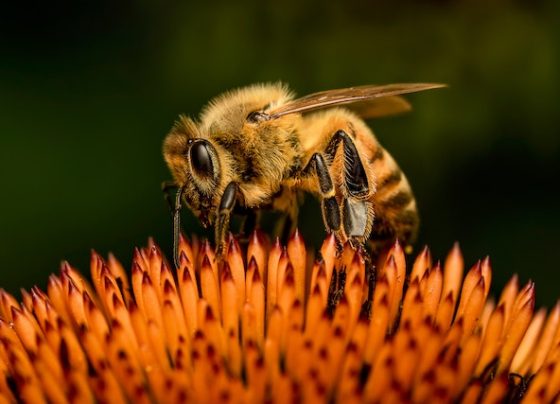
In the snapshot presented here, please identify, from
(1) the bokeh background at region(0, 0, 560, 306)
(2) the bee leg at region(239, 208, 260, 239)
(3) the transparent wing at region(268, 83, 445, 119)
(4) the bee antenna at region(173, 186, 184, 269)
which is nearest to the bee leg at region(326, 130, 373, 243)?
(3) the transparent wing at region(268, 83, 445, 119)

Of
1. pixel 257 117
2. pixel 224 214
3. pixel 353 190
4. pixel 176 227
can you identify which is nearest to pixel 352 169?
pixel 353 190

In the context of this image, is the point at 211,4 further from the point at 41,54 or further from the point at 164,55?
the point at 41,54

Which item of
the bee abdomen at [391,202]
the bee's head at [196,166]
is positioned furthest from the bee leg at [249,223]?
the bee abdomen at [391,202]

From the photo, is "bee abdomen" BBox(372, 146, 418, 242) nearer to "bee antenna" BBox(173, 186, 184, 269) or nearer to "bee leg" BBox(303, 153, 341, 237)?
"bee leg" BBox(303, 153, 341, 237)

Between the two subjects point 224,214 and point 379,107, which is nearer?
point 224,214

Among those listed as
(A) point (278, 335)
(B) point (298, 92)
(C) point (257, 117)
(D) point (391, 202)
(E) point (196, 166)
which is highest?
(B) point (298, 92)

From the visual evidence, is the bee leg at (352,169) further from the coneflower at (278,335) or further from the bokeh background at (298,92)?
the bokeh background at (298,92)

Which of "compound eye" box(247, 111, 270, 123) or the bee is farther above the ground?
"compound eye" box(247, 111, 270, 123)

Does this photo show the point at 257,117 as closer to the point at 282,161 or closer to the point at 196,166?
the point at 282,161
